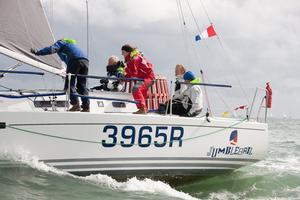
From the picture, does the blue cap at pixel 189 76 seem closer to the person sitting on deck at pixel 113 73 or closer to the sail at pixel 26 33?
the person sitting on deck at pixel 113 73

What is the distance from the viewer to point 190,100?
809 centimetres

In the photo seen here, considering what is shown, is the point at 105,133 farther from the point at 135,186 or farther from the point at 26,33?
the point at 26,33

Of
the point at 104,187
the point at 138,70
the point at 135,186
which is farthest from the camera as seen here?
the point at 138,70

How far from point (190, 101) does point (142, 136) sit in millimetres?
1422

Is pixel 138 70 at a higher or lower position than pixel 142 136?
higher

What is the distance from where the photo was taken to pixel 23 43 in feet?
24.7

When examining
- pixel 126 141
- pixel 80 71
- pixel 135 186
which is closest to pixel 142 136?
pixel 126 141

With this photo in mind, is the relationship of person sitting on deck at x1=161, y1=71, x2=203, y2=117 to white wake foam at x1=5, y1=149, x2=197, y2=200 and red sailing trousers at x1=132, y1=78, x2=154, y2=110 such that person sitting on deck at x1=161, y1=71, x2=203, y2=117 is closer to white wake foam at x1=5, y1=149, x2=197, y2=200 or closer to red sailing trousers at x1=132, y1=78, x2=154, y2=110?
red sailing trousers at x1=132, y1=78, x2=154, y2=110

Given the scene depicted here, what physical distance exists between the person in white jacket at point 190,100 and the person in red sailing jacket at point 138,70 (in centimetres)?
71

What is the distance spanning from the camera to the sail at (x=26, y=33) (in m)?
7.26

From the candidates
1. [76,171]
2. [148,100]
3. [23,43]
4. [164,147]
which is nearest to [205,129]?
[164,147]

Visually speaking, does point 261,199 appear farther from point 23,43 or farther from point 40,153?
point 23,43

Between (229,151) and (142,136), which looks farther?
(229,151)

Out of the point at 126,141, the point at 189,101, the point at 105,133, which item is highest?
the point at 189,101
